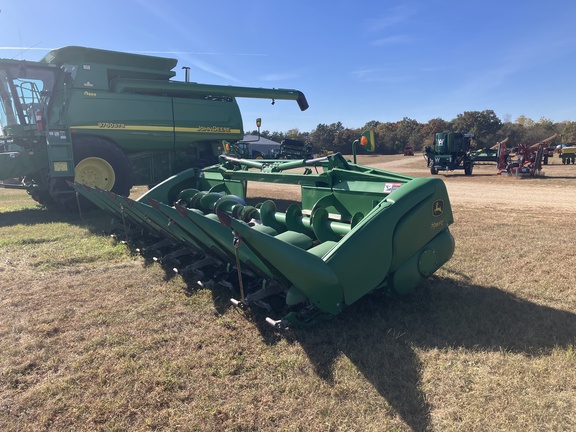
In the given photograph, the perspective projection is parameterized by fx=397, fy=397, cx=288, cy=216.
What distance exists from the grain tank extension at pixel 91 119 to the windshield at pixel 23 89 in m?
0.02

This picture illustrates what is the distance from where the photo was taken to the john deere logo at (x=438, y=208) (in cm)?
338

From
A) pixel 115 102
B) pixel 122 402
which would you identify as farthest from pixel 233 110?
pixel 122 402

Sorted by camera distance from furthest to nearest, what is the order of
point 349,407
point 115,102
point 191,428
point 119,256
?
point 115,102 < point 119,256 < point 349,407 < point 191,428

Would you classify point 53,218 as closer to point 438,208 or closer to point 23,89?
point 23,89

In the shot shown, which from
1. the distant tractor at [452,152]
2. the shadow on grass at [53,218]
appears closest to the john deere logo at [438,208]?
the shadow on grass at [53,218]

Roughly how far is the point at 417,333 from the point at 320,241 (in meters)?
1.13

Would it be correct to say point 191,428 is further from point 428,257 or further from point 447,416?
point 428,257

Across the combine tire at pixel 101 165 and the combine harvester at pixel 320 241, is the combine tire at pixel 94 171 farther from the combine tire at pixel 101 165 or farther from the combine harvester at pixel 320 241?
the combine harvester at pixel 320 241

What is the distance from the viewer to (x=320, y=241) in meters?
3.58

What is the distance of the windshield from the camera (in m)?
7.59

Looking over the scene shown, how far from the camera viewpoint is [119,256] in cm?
498

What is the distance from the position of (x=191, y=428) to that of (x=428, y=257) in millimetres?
2247

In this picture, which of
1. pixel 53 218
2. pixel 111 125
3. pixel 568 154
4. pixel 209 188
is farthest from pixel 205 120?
pixel 568 154

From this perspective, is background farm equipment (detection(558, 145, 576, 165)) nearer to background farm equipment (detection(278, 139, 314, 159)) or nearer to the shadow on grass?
background farm equipment (detection(278, 139, 314, 159))
